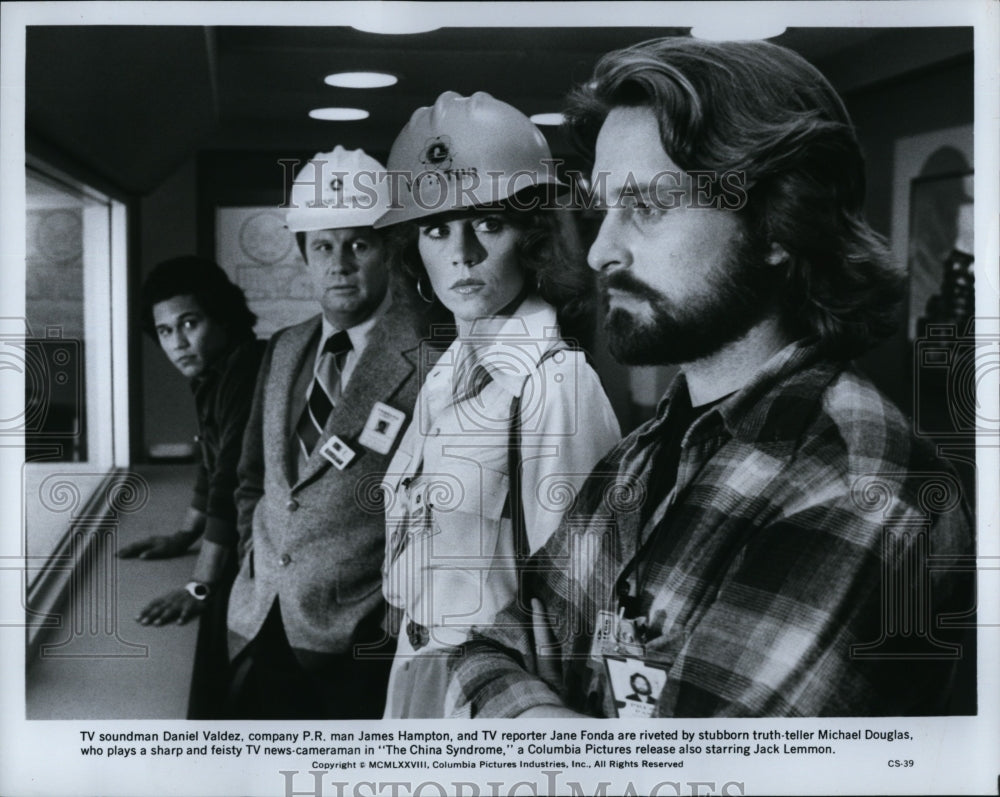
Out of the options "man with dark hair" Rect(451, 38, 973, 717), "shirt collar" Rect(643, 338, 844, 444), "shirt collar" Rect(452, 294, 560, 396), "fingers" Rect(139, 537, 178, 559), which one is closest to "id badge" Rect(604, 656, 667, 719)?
"man with dark hair" Rect(451, 38, 973, 717)

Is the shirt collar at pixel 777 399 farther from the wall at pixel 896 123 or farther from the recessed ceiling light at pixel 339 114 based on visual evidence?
the recessed ceiling light at pixel 339 114

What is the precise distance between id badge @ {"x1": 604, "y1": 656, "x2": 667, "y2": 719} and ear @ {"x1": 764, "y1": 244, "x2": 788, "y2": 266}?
3.16 ft

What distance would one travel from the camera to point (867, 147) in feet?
8.68

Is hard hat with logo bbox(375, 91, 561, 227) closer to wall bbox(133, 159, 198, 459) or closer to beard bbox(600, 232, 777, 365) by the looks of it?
beard bbox(600, 232, 777, 365)

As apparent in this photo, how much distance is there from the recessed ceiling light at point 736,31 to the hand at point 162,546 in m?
1.66

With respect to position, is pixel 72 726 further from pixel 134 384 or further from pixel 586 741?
pixel 586 741

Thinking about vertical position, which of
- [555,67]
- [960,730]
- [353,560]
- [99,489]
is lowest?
[960,730]

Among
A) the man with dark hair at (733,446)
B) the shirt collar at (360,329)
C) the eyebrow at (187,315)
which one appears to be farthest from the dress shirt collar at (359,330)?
the man with dark hair at (733,446)

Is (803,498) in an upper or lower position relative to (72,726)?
upper

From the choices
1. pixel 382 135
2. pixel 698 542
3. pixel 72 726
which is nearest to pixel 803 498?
pixel 698 542

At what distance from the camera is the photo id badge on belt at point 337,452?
8.66 feet

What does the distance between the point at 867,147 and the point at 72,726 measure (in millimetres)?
2330

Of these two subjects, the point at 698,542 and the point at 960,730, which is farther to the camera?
the point at 960,730

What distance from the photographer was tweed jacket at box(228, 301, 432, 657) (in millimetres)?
2637
